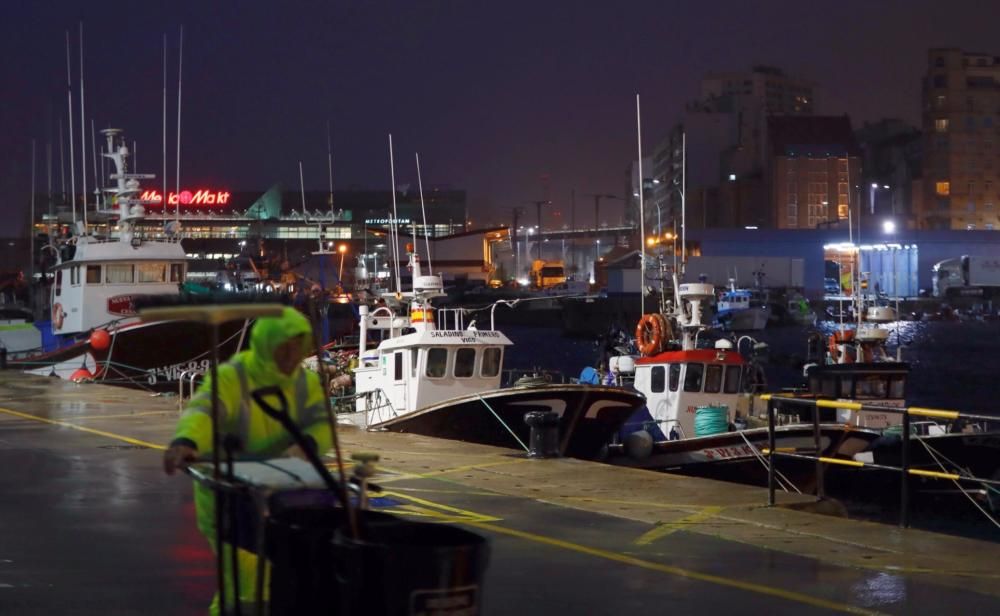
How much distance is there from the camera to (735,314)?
109m

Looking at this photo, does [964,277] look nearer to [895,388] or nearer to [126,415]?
[895,388]

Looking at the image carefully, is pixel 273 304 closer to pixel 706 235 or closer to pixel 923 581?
pixel 923 581

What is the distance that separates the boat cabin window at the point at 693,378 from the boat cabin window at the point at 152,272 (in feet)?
59.9

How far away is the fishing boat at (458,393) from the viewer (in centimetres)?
2266

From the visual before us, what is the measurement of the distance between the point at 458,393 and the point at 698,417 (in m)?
4.41

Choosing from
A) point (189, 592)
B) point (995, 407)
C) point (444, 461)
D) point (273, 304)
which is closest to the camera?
point (273, 304)

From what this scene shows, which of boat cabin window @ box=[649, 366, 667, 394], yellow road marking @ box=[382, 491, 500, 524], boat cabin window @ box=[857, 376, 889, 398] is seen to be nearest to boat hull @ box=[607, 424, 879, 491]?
boat cabin window @ box=[649, 366, 667, 394]

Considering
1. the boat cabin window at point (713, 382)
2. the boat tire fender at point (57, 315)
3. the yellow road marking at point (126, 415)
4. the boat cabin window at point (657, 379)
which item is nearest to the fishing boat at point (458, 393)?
the boat cabin window at point (657, 379)

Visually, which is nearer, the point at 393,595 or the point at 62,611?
the point at 393,595

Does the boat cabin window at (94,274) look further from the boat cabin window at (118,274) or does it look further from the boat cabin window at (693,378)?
the boat cabin window at (693,378)

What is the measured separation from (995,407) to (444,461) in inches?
1806

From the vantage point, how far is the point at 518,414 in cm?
2267

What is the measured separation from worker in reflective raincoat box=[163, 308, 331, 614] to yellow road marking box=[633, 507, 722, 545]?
501 centimetres

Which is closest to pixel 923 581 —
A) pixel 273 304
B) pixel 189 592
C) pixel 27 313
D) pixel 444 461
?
pixel 189 592
